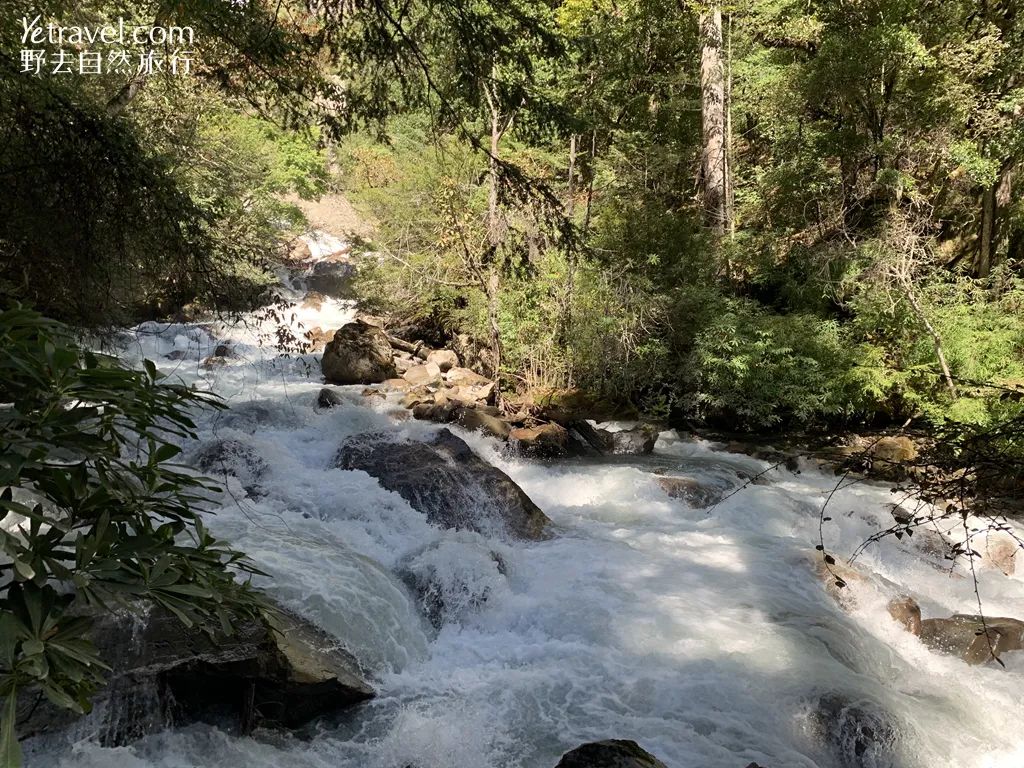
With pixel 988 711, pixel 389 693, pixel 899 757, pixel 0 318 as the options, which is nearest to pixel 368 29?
pixel 0 318

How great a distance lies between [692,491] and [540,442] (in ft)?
7.98

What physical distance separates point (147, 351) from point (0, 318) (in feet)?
37.9

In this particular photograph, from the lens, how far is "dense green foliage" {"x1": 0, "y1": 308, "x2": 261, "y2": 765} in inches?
44.5

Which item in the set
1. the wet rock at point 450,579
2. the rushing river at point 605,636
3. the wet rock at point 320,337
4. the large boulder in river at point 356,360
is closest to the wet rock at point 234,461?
the rushing river at point 605,636

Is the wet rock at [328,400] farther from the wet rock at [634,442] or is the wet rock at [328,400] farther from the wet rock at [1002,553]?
the wet rock at [1002,553]

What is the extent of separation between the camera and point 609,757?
2.99 metres

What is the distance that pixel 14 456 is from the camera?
116cm

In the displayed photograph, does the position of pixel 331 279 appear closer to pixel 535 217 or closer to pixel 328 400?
pixel 328 400

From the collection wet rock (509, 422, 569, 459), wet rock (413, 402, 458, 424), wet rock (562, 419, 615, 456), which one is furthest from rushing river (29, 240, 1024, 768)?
wet rock (413, 402, 458, 424)

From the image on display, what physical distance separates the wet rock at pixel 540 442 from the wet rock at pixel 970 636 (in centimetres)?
506

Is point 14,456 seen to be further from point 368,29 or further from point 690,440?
point 690,440

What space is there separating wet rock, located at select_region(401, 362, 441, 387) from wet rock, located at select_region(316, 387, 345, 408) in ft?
6.37

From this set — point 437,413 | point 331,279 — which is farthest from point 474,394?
point 331,279

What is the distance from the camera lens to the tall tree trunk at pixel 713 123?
35.7ft
